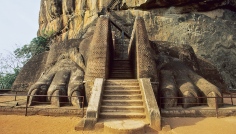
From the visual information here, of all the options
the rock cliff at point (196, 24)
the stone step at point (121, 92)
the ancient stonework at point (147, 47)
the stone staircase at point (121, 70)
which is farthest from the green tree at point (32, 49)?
the stone step at point (121, 92)

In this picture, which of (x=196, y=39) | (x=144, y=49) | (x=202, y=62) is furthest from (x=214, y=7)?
(x=144, y=49)

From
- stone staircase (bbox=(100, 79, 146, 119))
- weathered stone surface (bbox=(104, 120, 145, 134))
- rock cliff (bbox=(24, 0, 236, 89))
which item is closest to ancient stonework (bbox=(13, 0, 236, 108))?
rock cliff (bbox=(24, 0, 236, 89))

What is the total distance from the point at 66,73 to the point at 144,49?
10.9 feet

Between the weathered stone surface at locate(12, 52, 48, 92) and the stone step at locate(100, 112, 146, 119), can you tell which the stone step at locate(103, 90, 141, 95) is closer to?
the stone step at locate(100, 112, 146, 119)

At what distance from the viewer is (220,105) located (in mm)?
7117

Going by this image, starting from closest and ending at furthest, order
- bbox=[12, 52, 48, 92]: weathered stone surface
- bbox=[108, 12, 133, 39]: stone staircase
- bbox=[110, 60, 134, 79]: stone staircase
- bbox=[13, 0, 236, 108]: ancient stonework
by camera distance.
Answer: bbox=[13, 0, 236, 108]: ancient stonework, bbox=[110, 60, 134, 79]: stone staircase, bbox=[12, 52, 48, 92]: weathered stone surface, bbox=[108, 12, 133, 39]: stone staircase

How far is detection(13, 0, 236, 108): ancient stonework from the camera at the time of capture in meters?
7.56

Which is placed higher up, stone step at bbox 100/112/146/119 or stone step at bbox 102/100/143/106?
stone step at bbox 102/100/143/106

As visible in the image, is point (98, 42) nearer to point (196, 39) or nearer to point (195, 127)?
point (195, 127)

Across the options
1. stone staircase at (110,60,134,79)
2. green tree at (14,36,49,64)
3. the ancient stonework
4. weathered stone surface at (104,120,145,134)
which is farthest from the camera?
green tree at (14,36,49,64)

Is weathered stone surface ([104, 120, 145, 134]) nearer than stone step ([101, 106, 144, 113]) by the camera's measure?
Yes

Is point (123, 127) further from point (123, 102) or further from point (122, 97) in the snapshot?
point (122, 97)

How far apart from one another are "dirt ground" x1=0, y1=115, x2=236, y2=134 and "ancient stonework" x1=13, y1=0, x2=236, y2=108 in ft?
3.27

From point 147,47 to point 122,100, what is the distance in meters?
2.45
